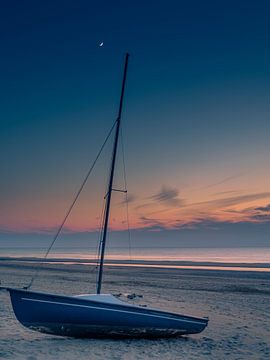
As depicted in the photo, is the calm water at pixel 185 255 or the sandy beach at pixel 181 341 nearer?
the sandy beach at pixel 181 341

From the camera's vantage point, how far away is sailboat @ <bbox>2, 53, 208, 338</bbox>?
10.4 m

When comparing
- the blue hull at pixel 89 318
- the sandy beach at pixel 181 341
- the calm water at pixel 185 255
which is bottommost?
the sandy beach at pixel 181 341

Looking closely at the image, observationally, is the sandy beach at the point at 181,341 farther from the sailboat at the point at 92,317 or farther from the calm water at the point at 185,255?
the calm water at the point at 185,255

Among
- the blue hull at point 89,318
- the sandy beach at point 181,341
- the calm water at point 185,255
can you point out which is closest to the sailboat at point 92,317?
the blue hull at point 89,318

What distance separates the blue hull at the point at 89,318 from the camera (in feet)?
A: 34.2

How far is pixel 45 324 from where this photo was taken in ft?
34.7

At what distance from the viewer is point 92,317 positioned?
10625 mm

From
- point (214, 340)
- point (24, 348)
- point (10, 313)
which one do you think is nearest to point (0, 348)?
point (24, 348)

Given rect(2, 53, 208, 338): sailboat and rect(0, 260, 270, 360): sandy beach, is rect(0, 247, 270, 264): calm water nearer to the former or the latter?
rect(0, 260, 270, 360): sandy beach

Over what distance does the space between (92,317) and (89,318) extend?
9cm

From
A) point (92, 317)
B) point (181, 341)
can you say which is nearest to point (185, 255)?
point (181, 341)

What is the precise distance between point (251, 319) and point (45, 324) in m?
8.33

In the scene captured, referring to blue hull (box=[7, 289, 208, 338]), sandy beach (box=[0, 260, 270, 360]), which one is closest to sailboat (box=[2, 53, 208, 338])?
blue hull (box=[7, 289, 208, 338])

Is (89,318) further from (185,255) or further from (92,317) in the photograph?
(185,255)
